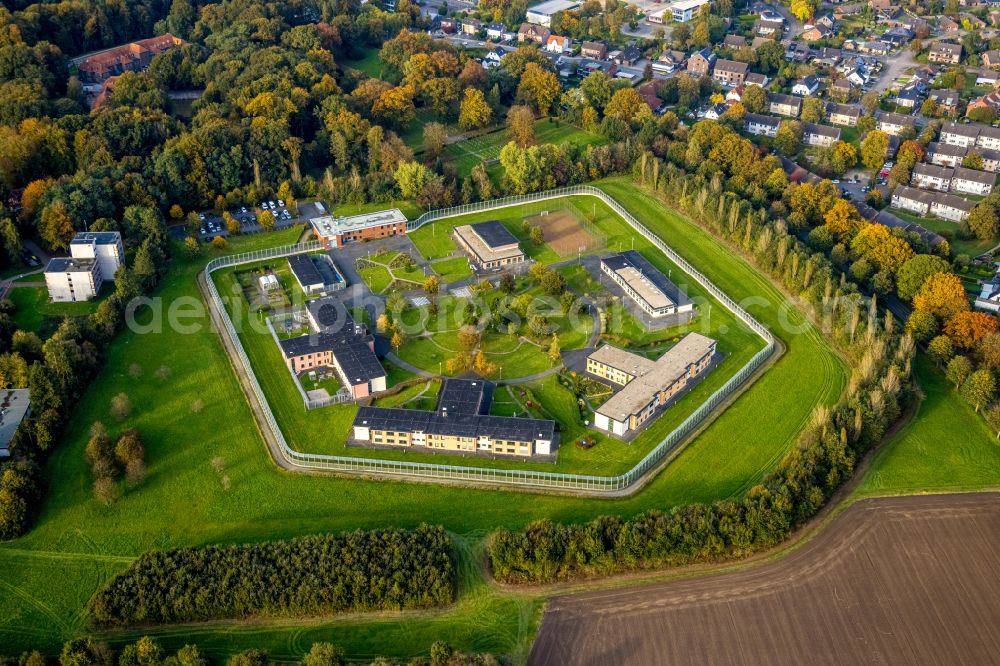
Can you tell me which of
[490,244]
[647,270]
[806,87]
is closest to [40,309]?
[490,244]

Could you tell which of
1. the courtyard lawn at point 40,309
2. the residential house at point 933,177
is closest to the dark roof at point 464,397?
the courtyard lawn at point 40,309

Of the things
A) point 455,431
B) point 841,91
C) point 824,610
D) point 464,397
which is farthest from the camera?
point 841,91

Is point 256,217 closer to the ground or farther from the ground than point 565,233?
closer to the ground

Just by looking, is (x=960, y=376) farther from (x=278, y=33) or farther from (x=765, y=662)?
(x=278, y=33)

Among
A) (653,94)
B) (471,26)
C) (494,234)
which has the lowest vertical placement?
(471,26)

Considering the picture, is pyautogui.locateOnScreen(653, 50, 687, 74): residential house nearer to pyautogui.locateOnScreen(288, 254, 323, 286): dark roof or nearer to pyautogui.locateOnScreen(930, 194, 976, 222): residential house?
A: pyautogui.locateOnScreen(930, 194, 976, 222): residential house

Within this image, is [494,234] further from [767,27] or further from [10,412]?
[767,27]

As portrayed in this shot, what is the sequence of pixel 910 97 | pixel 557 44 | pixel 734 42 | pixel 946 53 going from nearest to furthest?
pixel 910 97 → pixel 946 53 → pixel 734 42 → pixel 557 44
